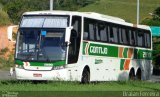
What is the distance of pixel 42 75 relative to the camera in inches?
952

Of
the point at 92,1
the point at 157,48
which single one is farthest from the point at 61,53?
the point at 92,1

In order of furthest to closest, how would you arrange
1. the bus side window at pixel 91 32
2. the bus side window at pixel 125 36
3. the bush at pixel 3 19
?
the bush at pixel 3 19 < the bus side window at pixel 125 36 < the bus side window at pixel 91 32

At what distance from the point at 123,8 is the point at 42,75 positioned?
10801cm

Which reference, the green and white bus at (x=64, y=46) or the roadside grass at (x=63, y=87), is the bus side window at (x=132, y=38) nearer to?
the green and white bus at (x=64, y=46)

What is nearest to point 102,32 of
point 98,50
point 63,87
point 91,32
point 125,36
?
point 98,50

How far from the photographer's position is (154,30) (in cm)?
6319

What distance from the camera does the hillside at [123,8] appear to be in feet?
401

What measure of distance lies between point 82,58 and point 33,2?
261 ft

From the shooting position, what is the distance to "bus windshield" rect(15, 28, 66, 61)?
79.2 feet

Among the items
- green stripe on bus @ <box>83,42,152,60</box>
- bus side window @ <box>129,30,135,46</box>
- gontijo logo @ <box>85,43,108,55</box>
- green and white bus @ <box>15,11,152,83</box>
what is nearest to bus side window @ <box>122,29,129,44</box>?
green stripe on bus @ <box>83,42,152,60</box>

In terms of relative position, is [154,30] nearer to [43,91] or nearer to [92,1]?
[43,91]

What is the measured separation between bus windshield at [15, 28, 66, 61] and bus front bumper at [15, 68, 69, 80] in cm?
54

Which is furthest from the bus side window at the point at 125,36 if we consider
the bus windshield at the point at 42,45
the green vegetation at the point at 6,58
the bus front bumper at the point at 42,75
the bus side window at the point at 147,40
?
the green vegetation at the point at 6,58

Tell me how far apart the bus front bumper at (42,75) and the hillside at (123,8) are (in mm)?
94474
